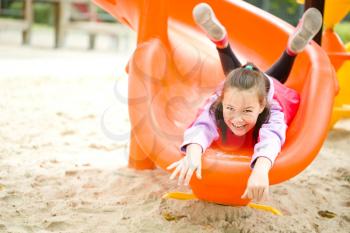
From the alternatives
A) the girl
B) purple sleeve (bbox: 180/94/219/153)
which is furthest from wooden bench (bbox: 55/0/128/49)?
purple sleeve (bbox: 180/94/219/153)

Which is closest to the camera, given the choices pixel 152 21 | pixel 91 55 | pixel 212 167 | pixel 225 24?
pixel 212 167

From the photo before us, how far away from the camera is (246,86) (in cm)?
158

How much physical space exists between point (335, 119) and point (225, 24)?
1.00 meters

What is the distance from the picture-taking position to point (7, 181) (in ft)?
6.62

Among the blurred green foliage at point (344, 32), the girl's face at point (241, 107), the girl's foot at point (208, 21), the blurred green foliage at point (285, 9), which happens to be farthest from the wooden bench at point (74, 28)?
the girl's face at point (241, 107)

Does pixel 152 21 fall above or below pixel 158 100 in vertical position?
above

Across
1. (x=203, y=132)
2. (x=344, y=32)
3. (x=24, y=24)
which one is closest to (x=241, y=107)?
(x=203, y=132)

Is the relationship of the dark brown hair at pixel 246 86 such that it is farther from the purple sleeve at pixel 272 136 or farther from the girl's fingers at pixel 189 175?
the girl's fingers at pixel 189 175

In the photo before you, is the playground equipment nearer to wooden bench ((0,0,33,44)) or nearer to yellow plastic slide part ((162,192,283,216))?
yellow plastic slide part ((162,192,283,216))

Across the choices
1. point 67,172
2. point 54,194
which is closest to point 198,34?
point 67,172

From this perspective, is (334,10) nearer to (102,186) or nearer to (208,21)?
(208,21)

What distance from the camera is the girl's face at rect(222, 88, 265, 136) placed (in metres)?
1.57

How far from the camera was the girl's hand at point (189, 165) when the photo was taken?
148cm

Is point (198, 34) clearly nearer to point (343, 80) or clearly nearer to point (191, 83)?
point (191, 83)
